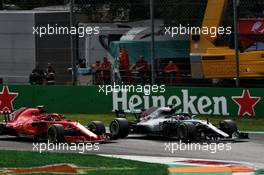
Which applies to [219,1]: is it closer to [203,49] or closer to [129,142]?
[203,49]

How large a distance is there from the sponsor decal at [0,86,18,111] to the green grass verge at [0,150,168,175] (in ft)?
35.6

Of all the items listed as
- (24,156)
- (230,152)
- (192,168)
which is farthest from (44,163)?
(230,152)

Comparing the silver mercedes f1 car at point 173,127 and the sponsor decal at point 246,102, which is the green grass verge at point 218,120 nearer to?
the sponsor decal at point 246,102

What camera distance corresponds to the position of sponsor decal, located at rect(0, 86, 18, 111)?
82.9 ft

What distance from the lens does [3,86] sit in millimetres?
25406

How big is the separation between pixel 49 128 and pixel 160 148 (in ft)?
7.55

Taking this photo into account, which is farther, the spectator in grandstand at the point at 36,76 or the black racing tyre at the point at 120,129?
the spectator in grandstand at the point at 36,76

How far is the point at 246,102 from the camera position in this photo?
21906mm

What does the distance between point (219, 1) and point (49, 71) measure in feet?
20.1

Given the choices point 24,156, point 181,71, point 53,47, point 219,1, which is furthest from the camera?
point 53,47

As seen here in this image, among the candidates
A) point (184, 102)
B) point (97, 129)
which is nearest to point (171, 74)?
point (184, 102)

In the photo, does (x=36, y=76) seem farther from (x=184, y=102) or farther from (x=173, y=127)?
(x=173, y=127)

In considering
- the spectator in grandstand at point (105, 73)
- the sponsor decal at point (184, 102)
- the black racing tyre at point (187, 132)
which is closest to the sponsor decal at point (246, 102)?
the sponsor decal at point (184, 102)

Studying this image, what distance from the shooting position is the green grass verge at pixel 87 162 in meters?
12.0
